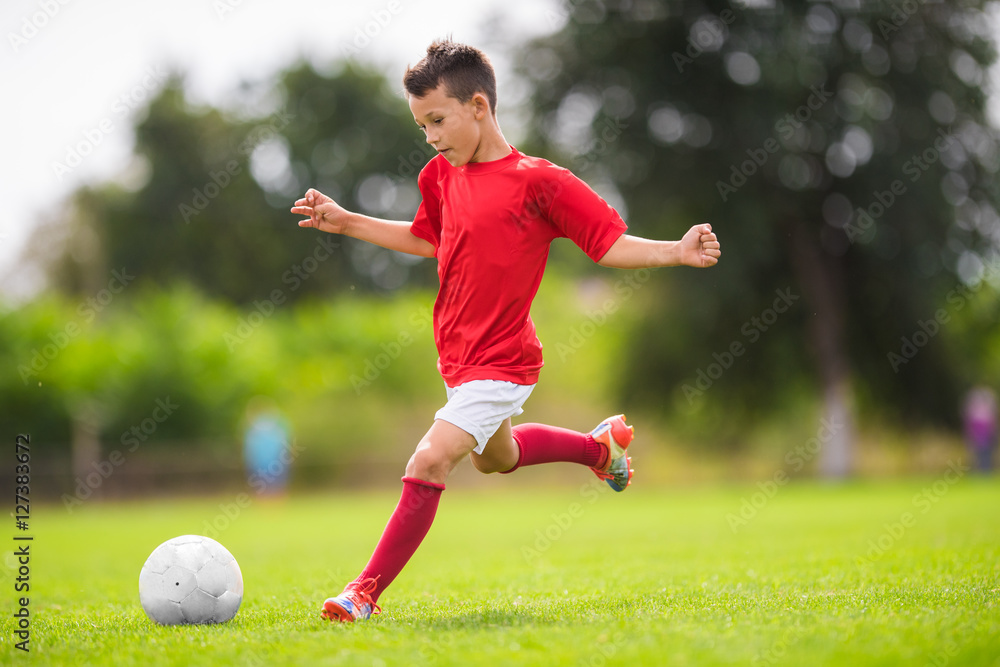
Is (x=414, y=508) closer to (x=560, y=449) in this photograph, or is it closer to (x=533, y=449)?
→ (x=533, y=449)

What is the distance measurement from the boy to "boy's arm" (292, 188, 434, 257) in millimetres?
370

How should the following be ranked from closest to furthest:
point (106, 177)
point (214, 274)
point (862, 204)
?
point (862, 204)
point (214, 274)
point (106, 177)

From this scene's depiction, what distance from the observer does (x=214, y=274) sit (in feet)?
123

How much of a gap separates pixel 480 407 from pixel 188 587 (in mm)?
1430

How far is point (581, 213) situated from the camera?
3.86m

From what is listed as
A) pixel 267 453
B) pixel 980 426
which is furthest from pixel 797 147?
pixel 267 453

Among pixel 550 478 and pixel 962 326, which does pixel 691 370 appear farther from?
pixel 962 326

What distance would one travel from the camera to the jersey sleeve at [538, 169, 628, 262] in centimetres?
384

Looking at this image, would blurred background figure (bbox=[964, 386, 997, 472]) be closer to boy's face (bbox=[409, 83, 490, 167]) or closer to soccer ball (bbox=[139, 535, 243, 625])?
boy's face (bbox=[409, 83, 490, 167])

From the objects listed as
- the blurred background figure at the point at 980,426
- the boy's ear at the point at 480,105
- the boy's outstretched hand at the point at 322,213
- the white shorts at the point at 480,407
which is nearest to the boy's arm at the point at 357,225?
the boy's outstretched hand at the point at 322,213

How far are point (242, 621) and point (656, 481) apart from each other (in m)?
20.0

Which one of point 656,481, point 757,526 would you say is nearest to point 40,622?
point 757,526

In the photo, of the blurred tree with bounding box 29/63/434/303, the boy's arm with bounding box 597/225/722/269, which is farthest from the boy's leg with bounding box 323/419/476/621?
the blurred tree with bounding box 29/63/434/303

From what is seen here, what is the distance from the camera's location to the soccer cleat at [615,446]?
4609mm
